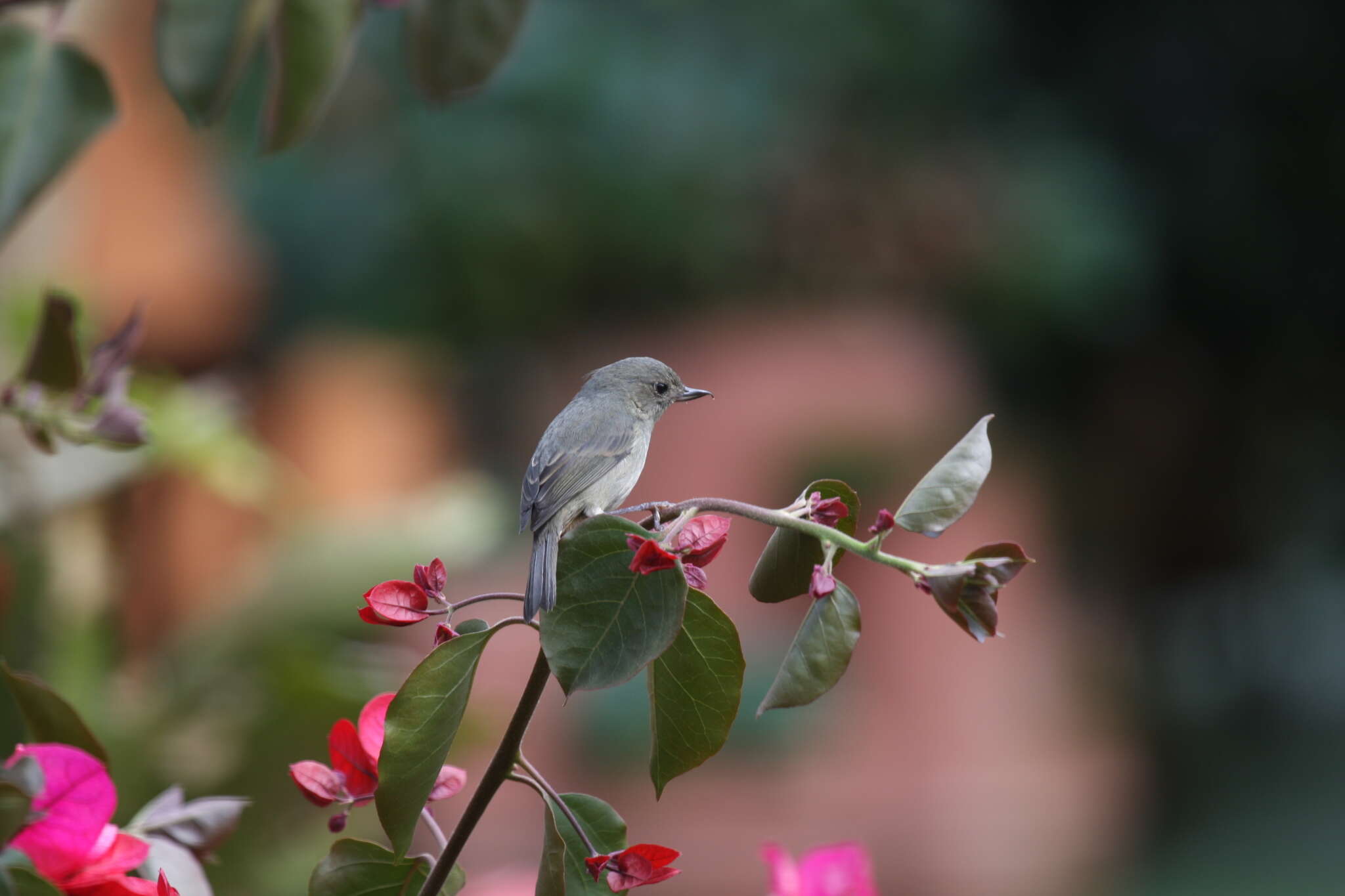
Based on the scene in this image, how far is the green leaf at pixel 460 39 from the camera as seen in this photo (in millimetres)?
802

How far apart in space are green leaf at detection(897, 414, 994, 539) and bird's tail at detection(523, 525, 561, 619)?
163mm

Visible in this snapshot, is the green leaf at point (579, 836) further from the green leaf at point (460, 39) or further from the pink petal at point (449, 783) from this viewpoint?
the green leaf at point (460, 39)

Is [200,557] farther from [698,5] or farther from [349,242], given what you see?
[698,5]

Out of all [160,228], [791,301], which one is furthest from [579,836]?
[791,301]

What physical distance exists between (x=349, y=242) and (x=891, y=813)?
327cm

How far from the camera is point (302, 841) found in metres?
2.15

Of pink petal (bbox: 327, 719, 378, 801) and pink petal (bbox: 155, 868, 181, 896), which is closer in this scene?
pink petal (bbox: 155, 868, 181, 896)

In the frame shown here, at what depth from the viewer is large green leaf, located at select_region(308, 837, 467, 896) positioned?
576 mm

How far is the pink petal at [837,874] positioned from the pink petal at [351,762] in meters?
0.31

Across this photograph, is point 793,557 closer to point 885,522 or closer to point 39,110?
point 885,522

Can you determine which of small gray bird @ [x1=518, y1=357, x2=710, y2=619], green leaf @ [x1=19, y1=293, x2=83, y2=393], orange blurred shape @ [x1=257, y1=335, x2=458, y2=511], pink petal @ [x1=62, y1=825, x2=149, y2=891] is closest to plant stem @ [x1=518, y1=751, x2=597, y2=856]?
pink petal @ [x1=62, y1=825, x2=149, y2=891]

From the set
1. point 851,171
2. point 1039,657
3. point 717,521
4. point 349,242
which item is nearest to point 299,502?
point 349,242

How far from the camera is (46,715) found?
594mm

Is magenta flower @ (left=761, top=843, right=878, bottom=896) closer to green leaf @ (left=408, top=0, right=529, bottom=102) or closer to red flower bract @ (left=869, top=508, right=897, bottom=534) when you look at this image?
red flower bract @ (left=869, top=508, right=897, bottom=534)
